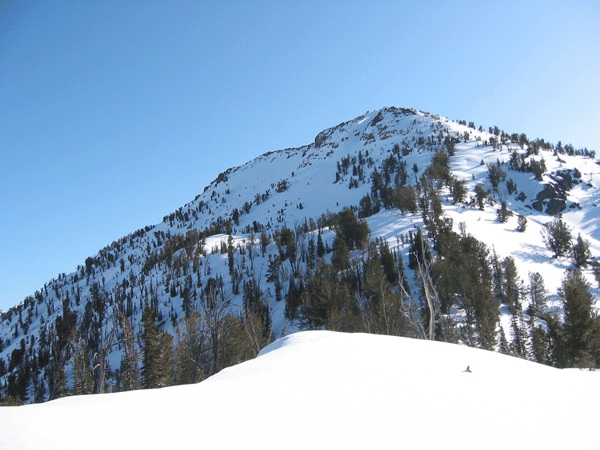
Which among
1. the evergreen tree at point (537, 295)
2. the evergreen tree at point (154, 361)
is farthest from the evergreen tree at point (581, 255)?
the evergreen tree at point (154, 361)

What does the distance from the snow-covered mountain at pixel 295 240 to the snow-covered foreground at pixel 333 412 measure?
18885 millimetres

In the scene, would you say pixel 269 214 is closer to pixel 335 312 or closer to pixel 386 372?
pixel 335 312

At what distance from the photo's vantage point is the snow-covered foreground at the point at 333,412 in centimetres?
369

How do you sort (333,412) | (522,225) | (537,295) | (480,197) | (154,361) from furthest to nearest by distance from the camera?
1. (480,197)
2. (522,225)
3. (537,295)
4. (154,361)
5. (333,412)

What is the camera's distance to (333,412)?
454 cm

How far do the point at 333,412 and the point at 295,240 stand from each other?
93055 mm

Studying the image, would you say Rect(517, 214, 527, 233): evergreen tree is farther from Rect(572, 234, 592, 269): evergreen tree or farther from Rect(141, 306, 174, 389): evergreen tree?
Rect(141, 306, 174, 389): evergreen tree

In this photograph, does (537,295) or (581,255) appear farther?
(581,255)

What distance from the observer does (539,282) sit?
5791 centimetres

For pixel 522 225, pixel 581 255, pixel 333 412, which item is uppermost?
pixel 333 412

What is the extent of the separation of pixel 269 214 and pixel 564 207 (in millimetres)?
114272

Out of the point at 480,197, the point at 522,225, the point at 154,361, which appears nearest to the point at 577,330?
the point at 154,361

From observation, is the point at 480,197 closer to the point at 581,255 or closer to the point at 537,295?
the point at 581,255

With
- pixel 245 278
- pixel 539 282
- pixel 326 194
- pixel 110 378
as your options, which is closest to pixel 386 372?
pixel 539 282
